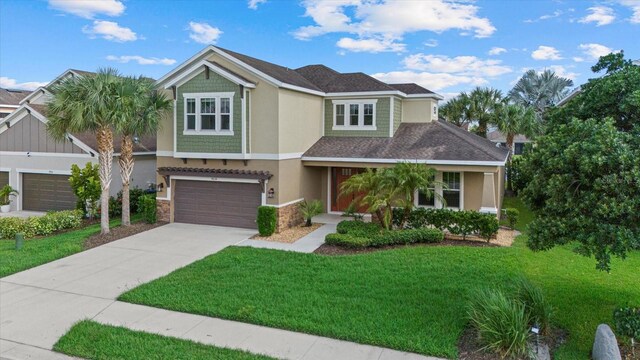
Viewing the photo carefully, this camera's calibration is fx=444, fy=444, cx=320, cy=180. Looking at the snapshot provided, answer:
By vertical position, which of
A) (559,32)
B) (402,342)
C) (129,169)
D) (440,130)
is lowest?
(402,342)

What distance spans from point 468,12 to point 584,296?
12366 mm

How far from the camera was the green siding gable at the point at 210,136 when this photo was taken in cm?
1633

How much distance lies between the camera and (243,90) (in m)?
16.0

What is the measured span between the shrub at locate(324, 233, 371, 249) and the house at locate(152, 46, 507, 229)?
311 centimetres

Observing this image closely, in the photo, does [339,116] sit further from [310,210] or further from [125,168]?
[125,168]

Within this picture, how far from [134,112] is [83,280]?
23.0 feet

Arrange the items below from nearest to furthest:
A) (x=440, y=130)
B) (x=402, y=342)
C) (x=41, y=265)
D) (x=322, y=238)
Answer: (x=402, y=342), (x=41, y=265), (x=322, y=238), (x=440, y=130)

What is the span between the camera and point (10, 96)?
37062 millimetres

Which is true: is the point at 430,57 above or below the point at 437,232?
above

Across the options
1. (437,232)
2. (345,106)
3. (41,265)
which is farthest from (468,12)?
(41,265)

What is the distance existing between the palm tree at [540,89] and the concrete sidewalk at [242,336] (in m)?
38.1

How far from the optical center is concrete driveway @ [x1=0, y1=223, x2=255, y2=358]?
7.86 meters

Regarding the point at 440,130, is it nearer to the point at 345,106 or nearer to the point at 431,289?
the point at 345,106

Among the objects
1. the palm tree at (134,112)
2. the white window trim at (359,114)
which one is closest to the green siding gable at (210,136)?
the palm tree at (134,112)
